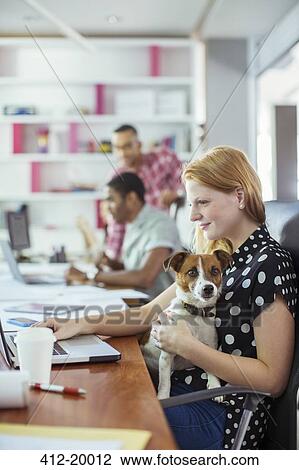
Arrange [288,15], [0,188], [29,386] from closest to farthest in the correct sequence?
[29,386]
[288,15]
[0,188]

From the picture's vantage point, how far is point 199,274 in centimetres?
137

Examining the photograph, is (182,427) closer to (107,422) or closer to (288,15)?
(107,422)

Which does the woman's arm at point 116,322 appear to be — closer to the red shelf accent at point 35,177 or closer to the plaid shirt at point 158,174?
the plaid shirt at point 158,174

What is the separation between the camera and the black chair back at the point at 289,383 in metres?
1.29

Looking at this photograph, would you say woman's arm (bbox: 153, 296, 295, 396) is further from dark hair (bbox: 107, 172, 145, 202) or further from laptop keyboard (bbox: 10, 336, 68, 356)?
dark hair (bbox: 107, 172, 145, 202)

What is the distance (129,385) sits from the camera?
1.18 metres

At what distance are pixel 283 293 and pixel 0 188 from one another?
13.9ft

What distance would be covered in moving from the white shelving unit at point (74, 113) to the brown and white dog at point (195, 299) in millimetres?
3875

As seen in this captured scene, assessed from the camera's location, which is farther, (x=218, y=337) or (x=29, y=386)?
(x=218, y=337)

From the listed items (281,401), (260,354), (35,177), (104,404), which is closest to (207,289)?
(260,354)

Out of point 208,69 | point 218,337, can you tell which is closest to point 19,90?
point 208,69

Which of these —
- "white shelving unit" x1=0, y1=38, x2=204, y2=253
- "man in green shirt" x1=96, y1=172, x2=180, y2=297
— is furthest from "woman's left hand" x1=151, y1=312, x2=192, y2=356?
"white shelving unit" x1=0, y1=38, x2=204, y2=253

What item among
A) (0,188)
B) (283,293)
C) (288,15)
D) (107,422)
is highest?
(288,15)

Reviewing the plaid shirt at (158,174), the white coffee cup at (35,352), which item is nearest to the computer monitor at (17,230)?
the plaid shirt at (158,174)
